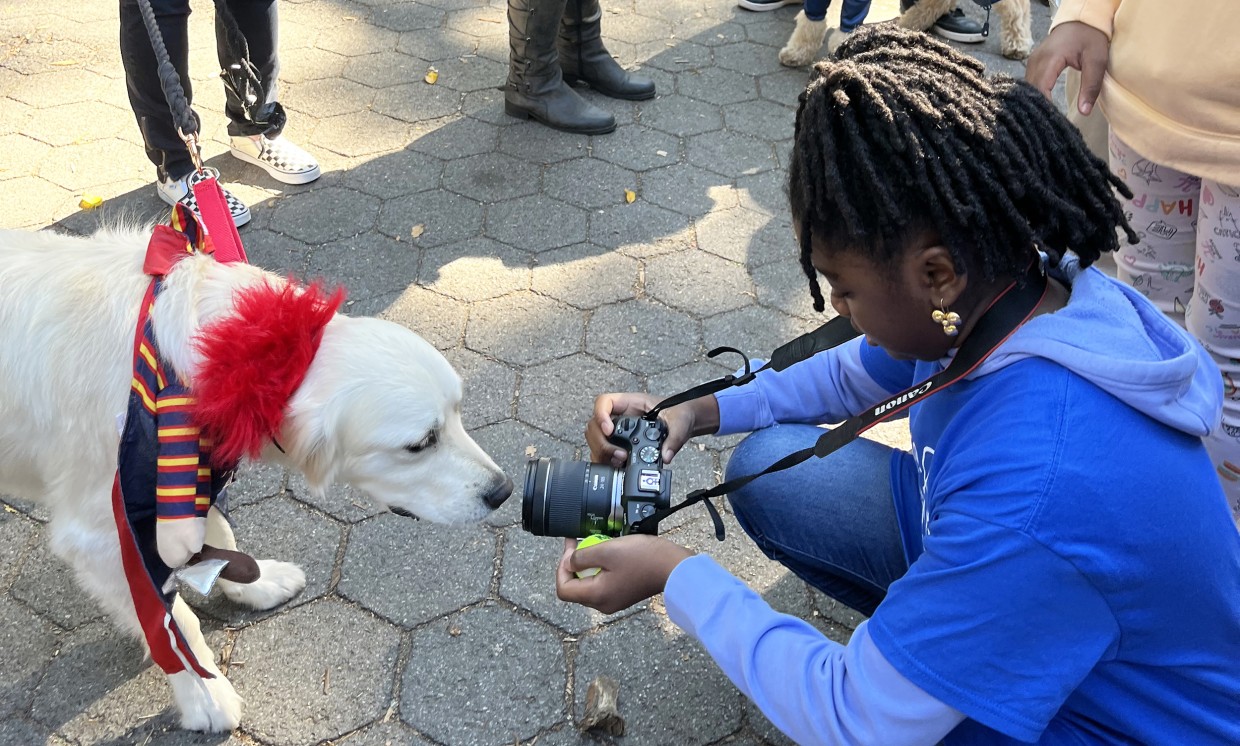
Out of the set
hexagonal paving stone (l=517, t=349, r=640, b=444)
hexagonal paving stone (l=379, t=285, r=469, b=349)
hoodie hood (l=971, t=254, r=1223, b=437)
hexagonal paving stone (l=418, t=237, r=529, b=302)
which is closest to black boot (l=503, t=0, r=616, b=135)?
hexagonal paving stone (l=418, t=237, r=529, b=302)

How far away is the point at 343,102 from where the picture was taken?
487 cm

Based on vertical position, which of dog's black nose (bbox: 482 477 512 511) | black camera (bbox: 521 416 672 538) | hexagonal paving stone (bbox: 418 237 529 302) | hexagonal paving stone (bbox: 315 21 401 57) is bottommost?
hexagonal paving stone (bbox: 418 237 529 302)

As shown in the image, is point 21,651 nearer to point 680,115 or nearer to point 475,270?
point 475,270

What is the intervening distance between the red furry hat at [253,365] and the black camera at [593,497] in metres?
0.53

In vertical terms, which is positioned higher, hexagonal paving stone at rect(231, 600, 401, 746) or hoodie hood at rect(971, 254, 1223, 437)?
hoodie hood at rect(971, 254, 1223, 437)

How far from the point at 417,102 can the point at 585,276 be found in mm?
1766

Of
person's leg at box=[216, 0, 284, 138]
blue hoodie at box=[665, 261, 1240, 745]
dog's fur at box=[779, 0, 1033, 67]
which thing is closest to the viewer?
blue hoodie at box=[665, 261, 1240, 745]

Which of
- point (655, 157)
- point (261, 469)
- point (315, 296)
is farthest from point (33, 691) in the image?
point (655, 157)

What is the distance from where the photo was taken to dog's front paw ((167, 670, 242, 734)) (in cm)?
221

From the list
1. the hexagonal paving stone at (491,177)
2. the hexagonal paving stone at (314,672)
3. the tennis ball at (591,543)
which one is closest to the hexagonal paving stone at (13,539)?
the hexagonal paving stone at (314,672)

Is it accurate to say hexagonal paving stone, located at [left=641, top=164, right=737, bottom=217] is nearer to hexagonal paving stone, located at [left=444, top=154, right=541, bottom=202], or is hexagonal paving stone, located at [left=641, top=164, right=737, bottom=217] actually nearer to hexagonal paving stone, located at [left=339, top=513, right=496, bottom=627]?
hexagonal paving stone, located at [left=444, top=154, right=541, bottom=202]

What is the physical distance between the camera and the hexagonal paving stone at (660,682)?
230 centimetres

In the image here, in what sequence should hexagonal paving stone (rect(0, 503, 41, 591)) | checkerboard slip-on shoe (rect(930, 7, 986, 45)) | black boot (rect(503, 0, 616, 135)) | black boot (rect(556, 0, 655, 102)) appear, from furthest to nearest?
checkerboard slip-on shoe (rect(930, 7, 986, 45))
black boot (rect(556, 0, 655, 102))
black boot (rect(503, 0, 616, 135))
hexagonal paving stone (rect(0, 503, 41, 591))

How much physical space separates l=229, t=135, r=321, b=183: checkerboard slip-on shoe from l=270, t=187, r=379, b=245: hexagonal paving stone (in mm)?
105
